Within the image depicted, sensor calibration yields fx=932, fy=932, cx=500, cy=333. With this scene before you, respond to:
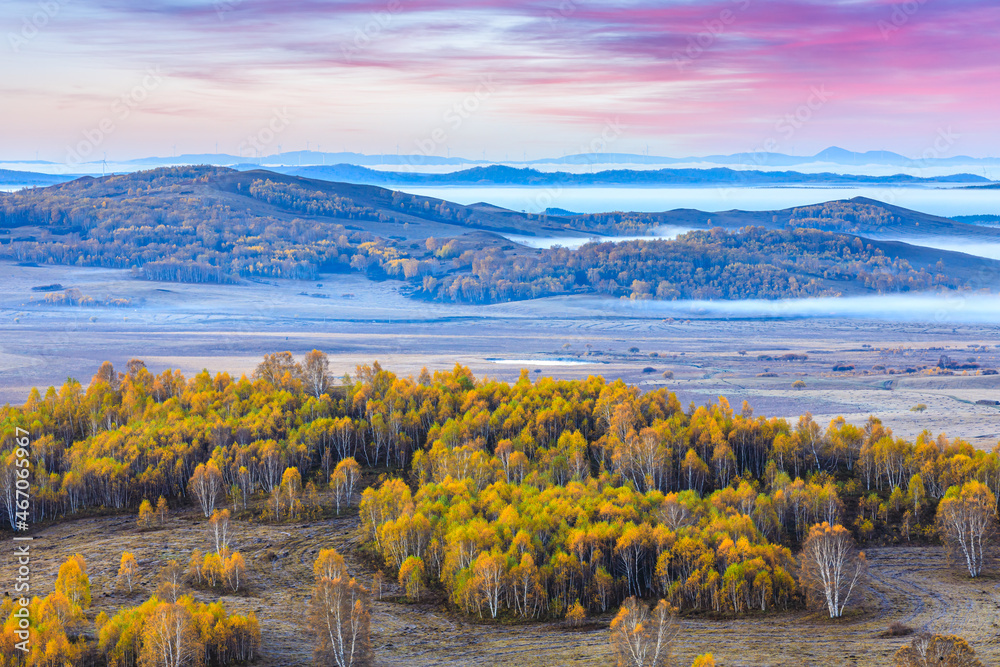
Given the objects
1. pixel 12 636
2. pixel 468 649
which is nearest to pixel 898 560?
pixel 468 649

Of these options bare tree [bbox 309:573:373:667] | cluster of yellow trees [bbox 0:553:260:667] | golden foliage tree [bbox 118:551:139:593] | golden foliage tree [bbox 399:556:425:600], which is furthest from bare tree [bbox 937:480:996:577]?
golden foliage tree [bbox 118:551:139:593]

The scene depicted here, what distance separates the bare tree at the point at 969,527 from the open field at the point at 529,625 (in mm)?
1329

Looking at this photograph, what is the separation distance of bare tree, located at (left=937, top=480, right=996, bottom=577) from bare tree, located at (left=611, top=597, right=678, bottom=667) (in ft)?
67.5

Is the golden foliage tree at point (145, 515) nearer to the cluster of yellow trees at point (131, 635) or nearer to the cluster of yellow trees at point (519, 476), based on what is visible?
the cluster of yellow trees at point (519, 476)

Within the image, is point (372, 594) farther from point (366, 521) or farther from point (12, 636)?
point (12, 636)

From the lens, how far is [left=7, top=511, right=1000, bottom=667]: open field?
138 ft

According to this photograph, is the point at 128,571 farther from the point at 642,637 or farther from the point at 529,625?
the point at 642,637

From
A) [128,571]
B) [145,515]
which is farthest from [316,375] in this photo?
[128,571]

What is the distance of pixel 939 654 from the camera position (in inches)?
1384

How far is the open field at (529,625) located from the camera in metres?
42.0

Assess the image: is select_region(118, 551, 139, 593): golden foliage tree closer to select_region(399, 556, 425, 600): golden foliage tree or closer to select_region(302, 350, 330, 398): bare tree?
select_region(399, 556, 425, 600): golden foliage tree

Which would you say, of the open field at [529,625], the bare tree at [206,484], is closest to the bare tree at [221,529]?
the open field at [529,625]

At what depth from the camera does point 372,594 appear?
50.0m

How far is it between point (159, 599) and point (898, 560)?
40.6 metres
